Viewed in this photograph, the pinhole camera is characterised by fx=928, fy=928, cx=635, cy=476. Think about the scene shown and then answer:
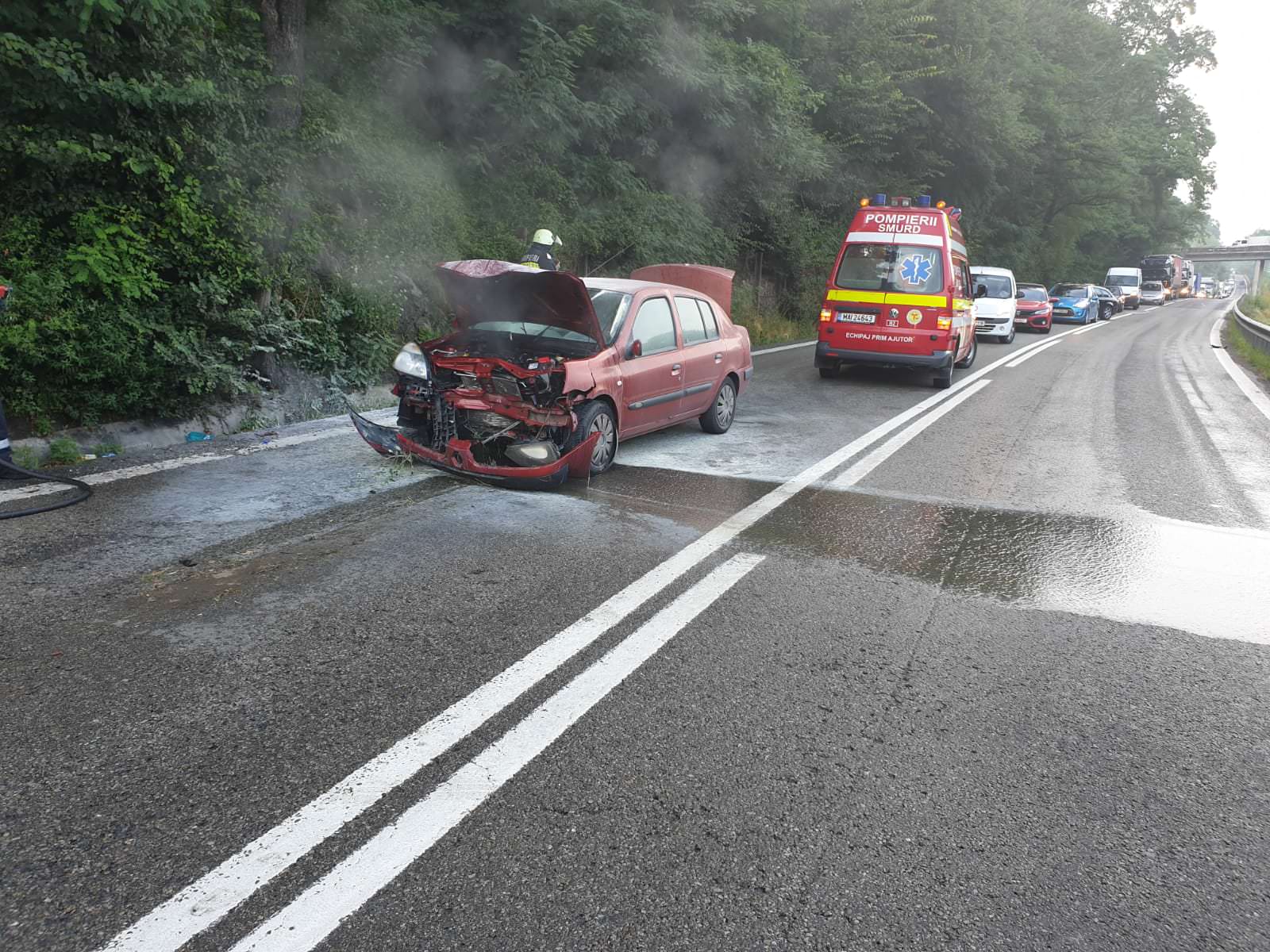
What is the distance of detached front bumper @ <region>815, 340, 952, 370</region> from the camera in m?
12.9

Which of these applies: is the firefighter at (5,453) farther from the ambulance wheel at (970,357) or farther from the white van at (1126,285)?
the white van at (1126,285)

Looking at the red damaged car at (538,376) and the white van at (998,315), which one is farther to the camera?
the white van at (998,315)

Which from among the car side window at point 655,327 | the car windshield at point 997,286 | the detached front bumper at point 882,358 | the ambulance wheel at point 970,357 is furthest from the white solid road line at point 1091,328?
the car side window at point 655,327

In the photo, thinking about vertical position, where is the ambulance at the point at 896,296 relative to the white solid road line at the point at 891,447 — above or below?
above

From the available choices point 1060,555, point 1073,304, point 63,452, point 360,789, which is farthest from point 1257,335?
point 360,789

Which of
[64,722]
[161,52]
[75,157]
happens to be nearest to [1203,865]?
[64,722]

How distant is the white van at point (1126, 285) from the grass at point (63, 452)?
51.3 m

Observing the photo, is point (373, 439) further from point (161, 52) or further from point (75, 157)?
point (161, 52)

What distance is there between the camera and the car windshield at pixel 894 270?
12992mm

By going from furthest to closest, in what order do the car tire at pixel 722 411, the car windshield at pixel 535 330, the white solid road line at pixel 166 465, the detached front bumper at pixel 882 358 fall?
1. the detached front bumper at pixel 882 358
2. the car tire at pixel 722 411
3. the car windshield at pixel 535 330
4. the white solid road line at pixel 166 465

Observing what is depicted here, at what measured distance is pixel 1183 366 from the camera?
1744cm

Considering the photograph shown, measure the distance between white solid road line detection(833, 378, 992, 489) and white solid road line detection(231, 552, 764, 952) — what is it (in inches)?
139

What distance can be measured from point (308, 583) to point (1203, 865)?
3781 mm

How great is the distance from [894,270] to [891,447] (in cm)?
530
